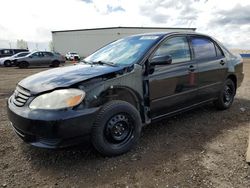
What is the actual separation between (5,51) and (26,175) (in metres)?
25.2

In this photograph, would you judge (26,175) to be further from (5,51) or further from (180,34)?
(5,51)

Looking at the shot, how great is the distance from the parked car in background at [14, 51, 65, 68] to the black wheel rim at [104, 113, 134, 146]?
18.6 m

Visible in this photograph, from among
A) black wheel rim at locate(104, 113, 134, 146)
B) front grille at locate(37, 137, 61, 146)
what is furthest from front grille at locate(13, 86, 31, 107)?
black wheel rim at locate(104, 113, 134, 146)

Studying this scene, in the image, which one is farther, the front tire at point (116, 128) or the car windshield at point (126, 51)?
the car windshield at point (126, 51)

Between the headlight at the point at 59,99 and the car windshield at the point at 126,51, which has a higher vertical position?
the car windshield at the point at 126,51

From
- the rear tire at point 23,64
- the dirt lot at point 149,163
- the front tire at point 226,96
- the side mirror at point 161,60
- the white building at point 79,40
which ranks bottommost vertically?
the dirt lot at point 149,163

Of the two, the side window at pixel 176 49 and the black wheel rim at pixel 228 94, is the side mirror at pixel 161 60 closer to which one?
the side window at pixel 176 49

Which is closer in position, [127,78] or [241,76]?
[127,78]

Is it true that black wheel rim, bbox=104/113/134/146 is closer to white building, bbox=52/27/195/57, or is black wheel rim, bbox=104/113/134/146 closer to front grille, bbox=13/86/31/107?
front grille, bbox=13/86/31/107

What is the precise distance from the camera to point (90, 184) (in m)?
2.55

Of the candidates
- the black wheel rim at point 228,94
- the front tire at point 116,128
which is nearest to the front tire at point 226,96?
the black wheel rim at point 228,94

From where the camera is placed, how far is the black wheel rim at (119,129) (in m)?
2.99

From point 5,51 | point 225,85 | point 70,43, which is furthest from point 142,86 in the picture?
point 70,43

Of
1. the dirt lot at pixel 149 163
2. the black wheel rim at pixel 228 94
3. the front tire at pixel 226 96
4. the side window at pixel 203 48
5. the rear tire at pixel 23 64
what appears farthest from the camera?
the rear tire at pixel 23 64
